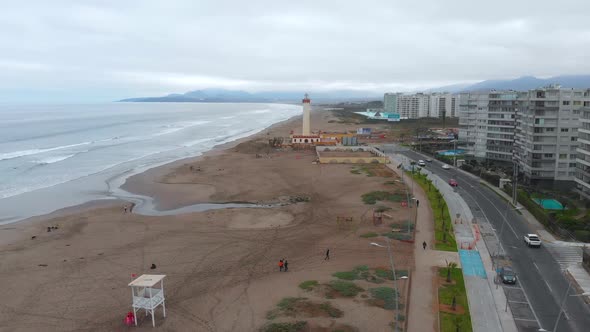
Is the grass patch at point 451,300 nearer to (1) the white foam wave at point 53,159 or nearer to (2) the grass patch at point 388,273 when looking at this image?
(2) the grass patch at point 388,273

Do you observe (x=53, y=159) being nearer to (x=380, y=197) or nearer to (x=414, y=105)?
(x=380, y=197)

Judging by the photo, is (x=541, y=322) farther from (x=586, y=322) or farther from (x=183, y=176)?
(x=183, y=176)

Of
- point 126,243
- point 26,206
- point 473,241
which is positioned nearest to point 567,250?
point 473,241

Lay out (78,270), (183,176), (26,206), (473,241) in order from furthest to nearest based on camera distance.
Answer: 1. (183,176)
2. (26,206)
3. (473,241)
4. (78,270)

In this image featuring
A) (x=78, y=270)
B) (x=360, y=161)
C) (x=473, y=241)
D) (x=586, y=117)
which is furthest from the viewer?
(x=360, y=161)

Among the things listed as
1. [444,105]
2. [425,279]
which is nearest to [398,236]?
[425,279]

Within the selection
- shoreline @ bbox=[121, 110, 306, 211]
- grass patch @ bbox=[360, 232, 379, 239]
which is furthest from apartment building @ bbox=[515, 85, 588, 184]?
shoreline @ bbox=[121, 110, 306, 211]

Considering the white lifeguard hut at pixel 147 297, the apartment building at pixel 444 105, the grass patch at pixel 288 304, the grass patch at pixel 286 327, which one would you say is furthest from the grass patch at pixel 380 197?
the apartment building at pixel 444 105

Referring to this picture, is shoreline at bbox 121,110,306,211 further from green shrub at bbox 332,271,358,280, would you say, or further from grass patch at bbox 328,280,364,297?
grass patch at bbox 328,280,364,297
